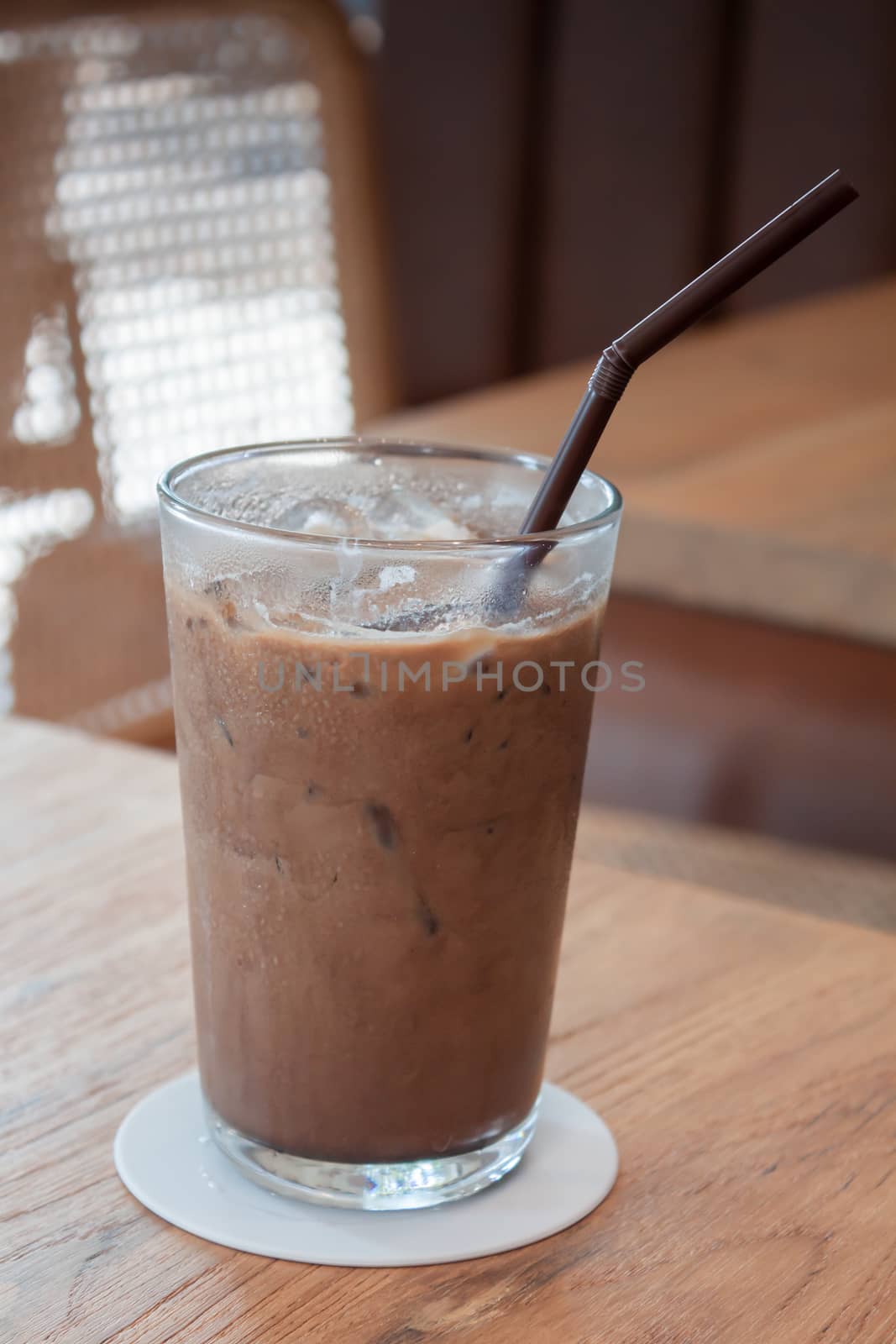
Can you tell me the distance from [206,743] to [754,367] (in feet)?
5.04

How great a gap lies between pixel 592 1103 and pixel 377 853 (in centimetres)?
18

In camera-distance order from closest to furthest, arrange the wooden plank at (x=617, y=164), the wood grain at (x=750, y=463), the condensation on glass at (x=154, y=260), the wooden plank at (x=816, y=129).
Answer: the wood grain at (x=750, y=463) → the condensation on glass at (x=154, y=260) → the wooden plank at (x=617, y=164) → the wooden plank at (x=816, y=129)

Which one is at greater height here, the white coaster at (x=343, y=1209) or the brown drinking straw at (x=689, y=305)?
the brown drinking straw at (x=689, y=305)

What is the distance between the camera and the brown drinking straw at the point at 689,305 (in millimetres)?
498

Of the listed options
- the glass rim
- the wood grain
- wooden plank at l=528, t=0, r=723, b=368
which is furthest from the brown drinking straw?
wooden plank at l=528, t=0, r=723, b=368

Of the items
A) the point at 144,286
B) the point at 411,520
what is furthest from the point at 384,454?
the point at 144,286

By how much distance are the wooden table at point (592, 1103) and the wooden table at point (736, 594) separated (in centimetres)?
48

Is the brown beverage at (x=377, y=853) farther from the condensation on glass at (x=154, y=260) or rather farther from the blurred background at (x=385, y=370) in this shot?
the condensation on glass at (x=154, y=260)

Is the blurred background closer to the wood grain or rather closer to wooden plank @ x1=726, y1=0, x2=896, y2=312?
the wood grain

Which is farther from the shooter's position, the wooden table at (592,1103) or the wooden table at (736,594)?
the wooden table at (736,594)

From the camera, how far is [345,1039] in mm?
542

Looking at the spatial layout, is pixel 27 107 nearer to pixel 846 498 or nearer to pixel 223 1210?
pixel 846 498

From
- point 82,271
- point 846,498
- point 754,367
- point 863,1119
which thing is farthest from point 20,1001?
point 754,367

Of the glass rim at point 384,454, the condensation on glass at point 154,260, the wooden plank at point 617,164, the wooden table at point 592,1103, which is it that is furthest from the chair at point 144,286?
the glass rim at point 384,454
